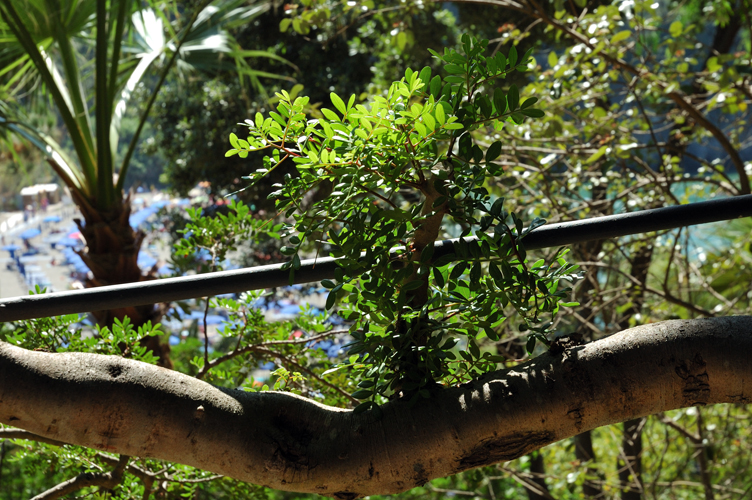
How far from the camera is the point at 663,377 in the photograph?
2.37 feet

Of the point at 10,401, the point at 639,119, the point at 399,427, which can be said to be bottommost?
the point at 399,427

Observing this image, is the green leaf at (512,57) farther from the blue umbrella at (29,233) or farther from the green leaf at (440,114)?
the blue umbrella at (29,233)

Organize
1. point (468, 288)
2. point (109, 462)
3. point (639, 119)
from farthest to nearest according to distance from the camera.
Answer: point (639, 119)
point (109, 462)
point (468, 288)

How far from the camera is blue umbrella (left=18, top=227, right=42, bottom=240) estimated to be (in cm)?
948

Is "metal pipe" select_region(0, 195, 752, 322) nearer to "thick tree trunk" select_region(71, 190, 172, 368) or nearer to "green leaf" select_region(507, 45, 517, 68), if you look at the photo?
"green leaf" select_region(507, 45, 517, 68)

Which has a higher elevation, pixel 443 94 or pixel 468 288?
pixel 443 94

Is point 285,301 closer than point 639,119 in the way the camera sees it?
No

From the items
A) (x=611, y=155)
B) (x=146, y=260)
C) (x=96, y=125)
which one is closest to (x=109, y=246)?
(x=96, y=125)

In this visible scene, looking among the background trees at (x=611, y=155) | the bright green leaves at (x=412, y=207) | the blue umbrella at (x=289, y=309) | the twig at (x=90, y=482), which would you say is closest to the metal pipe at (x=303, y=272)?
the bright green leaves at (x=412, y=207)

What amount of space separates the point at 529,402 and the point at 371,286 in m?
0.25

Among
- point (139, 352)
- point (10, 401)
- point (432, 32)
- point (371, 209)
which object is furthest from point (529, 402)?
point (432, 32)

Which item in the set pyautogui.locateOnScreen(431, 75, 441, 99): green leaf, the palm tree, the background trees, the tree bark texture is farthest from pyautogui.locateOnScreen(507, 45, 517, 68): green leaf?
the palm tree

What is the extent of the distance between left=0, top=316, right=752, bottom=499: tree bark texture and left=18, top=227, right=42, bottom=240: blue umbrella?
1019 centimetres

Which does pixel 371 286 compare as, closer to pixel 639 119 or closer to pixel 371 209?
pixel 371 209
